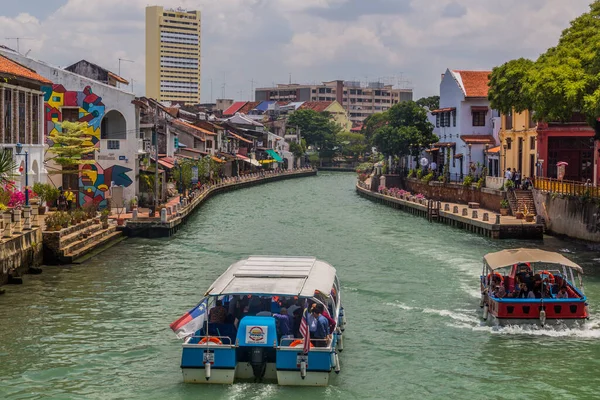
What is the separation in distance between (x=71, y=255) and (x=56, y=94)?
21198 mm

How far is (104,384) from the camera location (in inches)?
893

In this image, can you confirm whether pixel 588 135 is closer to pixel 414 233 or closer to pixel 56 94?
pixel 414 233

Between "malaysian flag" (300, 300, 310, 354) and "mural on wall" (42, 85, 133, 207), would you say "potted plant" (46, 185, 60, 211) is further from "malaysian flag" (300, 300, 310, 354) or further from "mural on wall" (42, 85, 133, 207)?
"malaysian flag" (300, 300, 310, 354)

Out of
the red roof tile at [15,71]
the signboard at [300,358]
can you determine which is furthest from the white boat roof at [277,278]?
the red roof tile at [15,71]

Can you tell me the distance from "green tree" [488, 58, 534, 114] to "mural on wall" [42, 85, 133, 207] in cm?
2518

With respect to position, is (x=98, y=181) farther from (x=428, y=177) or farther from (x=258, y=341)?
(x=258, y=341)

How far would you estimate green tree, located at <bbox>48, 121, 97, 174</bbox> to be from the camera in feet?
181

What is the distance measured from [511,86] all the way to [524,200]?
7.84 metres

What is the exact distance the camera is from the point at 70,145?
5597 cm

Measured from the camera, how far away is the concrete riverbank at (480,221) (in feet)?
172

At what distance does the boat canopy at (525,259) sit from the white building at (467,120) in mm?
50326

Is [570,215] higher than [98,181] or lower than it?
lower

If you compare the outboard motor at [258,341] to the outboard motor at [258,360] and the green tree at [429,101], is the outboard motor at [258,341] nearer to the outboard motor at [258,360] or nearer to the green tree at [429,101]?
the outboard motor at [258,360]

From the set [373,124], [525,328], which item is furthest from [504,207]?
[373,124]
